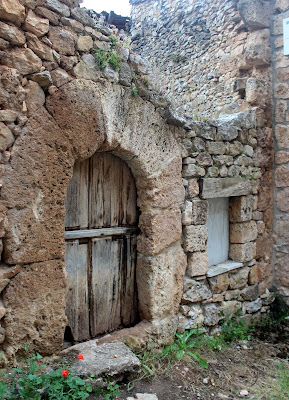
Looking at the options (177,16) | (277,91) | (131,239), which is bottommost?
(131,239)

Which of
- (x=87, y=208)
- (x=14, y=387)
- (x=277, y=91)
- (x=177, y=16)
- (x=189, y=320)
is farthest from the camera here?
(x=177, y=16)

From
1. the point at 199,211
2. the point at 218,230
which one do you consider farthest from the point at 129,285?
the point at 218,230

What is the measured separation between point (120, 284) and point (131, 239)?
445mm

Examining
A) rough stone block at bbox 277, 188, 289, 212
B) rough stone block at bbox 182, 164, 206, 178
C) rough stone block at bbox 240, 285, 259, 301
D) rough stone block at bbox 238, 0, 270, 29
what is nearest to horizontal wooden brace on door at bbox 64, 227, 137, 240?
rough stone block at bbox 182, 164, 206, 178

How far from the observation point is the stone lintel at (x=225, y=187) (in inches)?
148

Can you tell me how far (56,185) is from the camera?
Answer: 2502 mm

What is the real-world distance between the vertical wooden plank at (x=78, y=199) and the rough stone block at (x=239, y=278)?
7.12 ft

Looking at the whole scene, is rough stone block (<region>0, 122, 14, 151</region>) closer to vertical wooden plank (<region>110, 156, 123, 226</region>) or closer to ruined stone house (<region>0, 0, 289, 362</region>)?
ruined stone house (<region>0, 0, 289, 362</region>)

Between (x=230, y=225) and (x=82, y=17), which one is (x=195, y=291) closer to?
(x=230, y=225)

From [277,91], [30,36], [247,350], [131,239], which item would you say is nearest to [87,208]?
[131,239]

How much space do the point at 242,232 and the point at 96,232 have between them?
212 centimetres

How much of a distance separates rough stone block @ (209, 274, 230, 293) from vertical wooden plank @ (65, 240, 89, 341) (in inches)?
62.1

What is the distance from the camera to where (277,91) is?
183 inches

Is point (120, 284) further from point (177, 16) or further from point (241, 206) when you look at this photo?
point (177, 16)
